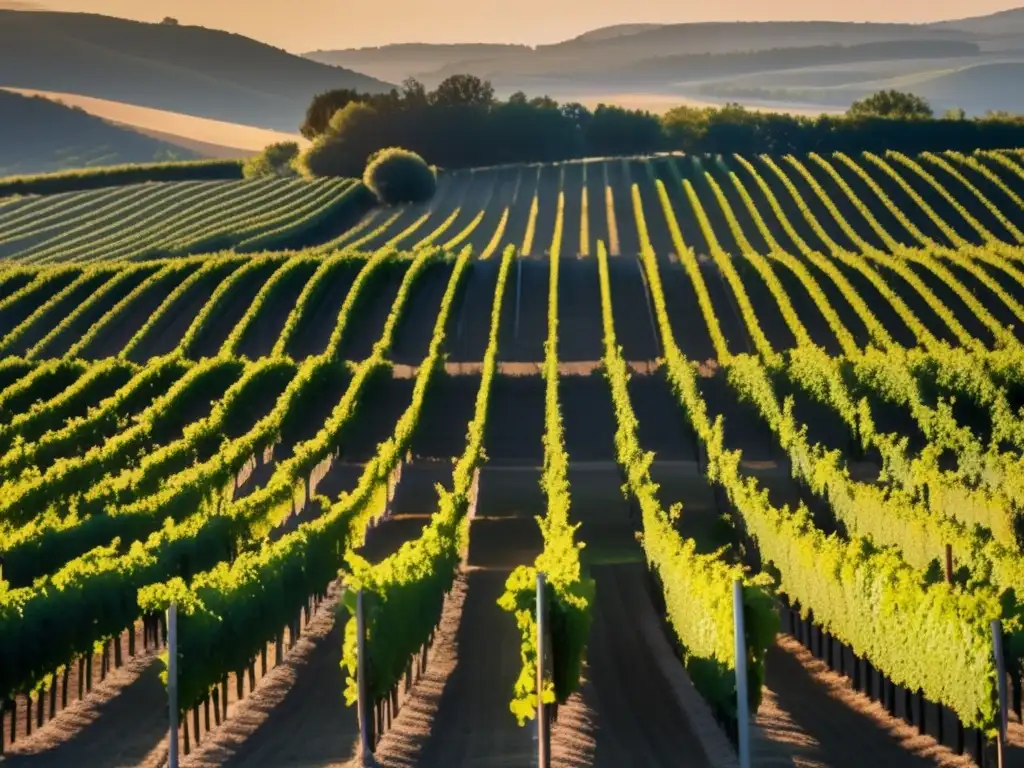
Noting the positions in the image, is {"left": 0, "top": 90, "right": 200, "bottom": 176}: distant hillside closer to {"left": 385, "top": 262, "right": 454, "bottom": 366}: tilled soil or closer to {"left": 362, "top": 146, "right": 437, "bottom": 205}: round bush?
{"left": 362, "top": 146, "right": 437, "bottom": 205}: round bush

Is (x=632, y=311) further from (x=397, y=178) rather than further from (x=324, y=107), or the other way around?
(x=324, y=107)

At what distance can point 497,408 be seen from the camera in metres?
51.2

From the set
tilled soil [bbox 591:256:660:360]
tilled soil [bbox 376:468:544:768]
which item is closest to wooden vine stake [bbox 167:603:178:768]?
tilled soil [bbox 376:468:544:768]

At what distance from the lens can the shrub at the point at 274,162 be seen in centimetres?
12788

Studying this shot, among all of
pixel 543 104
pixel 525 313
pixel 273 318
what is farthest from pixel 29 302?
pixel 543 104

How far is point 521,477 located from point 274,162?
9028cm

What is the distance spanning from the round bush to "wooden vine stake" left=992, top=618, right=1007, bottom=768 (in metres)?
82.0

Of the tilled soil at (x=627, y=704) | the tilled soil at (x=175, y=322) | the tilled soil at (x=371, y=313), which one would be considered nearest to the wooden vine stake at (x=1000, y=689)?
the tilled soil at (x=627, y=704)

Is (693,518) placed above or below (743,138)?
below

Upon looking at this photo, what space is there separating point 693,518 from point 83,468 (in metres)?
14.4

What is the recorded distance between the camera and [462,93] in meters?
127

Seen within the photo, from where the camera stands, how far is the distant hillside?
185 metres

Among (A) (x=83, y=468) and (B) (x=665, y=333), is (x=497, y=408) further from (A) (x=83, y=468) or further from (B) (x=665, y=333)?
(A) (x=83, y=468)

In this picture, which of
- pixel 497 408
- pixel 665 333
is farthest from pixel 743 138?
pixel 497 408
